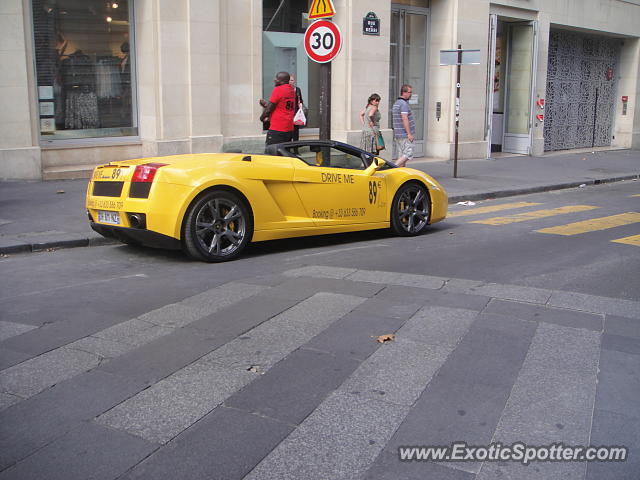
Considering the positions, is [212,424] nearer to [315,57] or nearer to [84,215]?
[84,215]

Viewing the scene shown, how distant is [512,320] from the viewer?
559 centimetres

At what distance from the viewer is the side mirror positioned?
935 cm

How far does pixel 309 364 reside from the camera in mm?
4707

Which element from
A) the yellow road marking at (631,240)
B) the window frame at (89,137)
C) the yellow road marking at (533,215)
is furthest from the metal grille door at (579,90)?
the yellow road marking at (631,240)

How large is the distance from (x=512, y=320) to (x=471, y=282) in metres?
1.30

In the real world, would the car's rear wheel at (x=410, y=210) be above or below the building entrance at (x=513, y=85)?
below

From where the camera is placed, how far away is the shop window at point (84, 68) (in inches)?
537

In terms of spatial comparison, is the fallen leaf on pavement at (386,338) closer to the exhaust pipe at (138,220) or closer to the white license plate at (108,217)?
the exhaust pipe at (138,220)

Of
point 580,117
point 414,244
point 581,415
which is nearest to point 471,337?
point 581,415

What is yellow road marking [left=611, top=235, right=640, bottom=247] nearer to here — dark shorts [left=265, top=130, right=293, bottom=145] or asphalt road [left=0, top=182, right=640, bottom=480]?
asphalt road [left=0, top=182, right=640, bottom=480]

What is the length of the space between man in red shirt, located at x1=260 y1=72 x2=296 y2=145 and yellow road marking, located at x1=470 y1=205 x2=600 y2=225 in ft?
12.1

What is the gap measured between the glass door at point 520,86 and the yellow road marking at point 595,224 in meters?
11.9

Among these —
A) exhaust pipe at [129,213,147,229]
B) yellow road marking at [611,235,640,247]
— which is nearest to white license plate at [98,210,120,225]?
exhaust pipe at [129,213,147,229]

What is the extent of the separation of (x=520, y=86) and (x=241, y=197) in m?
17.4
